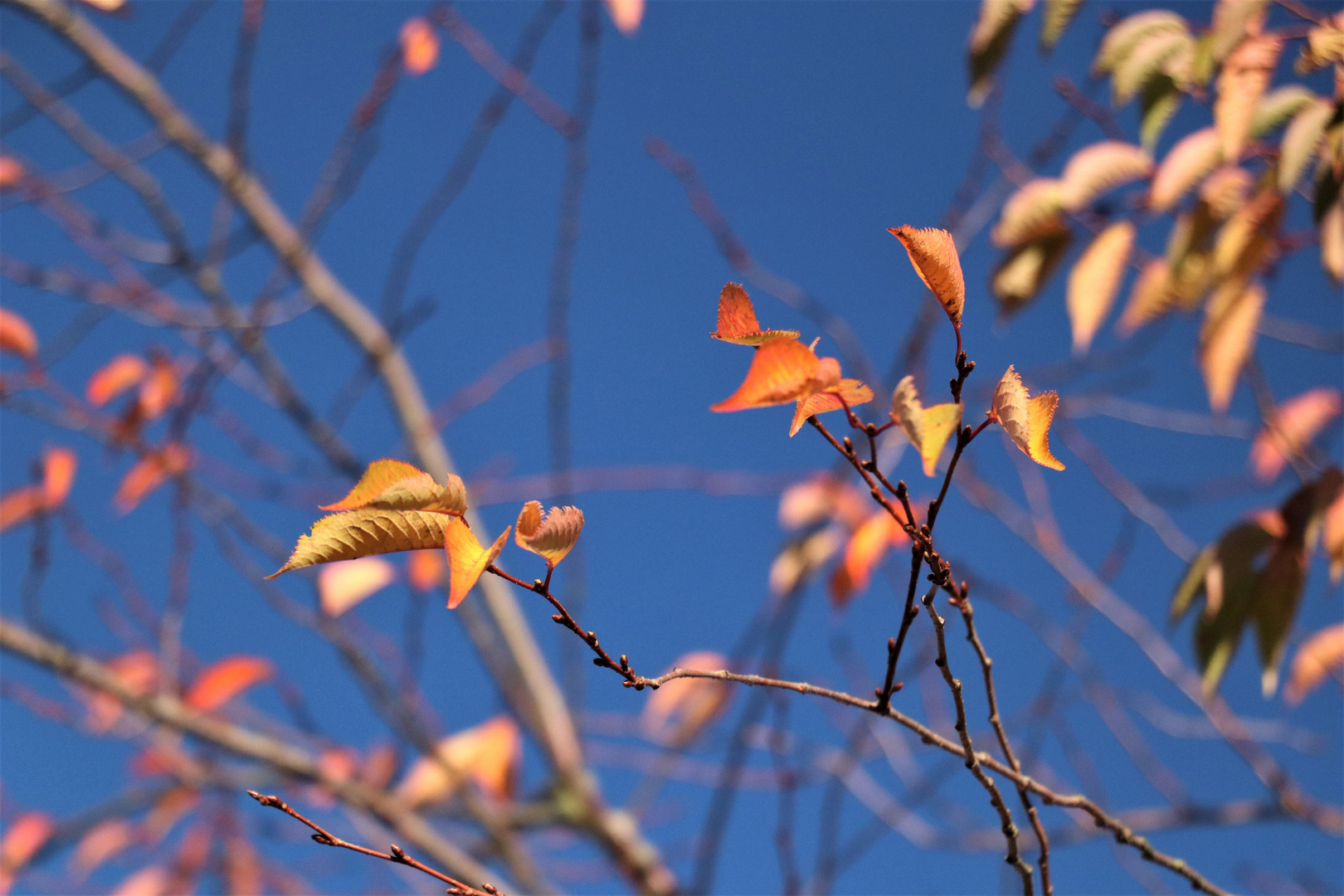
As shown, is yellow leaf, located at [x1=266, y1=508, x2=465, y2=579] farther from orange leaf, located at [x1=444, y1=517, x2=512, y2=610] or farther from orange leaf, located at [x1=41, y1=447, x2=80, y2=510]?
orange leaf, located at [x1=41, y1=447, x2=80, y2=510]

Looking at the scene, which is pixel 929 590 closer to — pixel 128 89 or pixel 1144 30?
pixel 1144 30

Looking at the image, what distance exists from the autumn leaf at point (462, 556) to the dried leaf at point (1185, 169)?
43.5 inches

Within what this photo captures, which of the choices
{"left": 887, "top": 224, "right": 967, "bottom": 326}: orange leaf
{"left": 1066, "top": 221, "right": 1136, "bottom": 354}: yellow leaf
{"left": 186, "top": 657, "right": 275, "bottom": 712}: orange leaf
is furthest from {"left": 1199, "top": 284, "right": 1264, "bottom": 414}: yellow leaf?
{"left": 186, "top": 657, "right": 275, "bottom": 712}: orange leaf

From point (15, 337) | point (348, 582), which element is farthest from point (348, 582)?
point (15, 337)

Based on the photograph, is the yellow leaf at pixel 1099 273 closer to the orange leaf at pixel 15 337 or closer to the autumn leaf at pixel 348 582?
the autumn leaf at pixel 348 582

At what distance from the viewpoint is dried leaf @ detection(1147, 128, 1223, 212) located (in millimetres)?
1158

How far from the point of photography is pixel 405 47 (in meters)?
1.95

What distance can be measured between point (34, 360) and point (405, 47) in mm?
1111

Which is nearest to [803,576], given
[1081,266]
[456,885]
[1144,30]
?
[1081,266]

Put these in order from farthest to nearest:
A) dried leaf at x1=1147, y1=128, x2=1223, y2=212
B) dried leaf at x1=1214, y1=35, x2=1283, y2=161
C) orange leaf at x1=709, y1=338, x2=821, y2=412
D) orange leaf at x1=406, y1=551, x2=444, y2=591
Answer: orange leaf at x1=406, y1=551, x2=444, y2=591
dried leaf at x1=1147, y1=128, x2=1223, y2=212
dried leaf at x1=1214, y1=35, x2=1283, y2=161
orange leaf at x1=709, y1=338, x2=821, y2=412

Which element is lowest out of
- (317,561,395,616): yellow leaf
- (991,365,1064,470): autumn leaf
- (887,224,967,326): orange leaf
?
(991,365,1064,470): autumn leaf

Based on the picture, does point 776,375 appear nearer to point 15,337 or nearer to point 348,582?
point 348,582

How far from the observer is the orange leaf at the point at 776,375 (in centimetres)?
43

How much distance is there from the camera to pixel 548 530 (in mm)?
498
